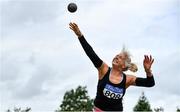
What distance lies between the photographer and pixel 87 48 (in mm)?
15008

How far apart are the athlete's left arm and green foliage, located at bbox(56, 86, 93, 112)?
191 feet

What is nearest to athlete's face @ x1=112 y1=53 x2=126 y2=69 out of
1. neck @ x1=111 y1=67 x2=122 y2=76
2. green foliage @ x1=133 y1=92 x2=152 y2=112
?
neck @ x1=111 y1=67 x2=122 y2=76

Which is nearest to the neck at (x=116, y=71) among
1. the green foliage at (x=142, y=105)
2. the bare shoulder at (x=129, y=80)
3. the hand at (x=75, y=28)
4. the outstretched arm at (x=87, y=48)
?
the bare shoulder at (x=129, y=80)

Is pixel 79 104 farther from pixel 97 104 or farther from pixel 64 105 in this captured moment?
pixel 97 104

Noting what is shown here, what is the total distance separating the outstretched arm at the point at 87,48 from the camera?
15.0 meters

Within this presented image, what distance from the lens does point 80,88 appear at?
79.3 metres

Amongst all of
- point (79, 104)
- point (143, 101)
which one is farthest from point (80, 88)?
point (143, 101)

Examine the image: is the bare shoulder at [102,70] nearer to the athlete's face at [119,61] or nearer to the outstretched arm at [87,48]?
the outstretched arm at [87,48]

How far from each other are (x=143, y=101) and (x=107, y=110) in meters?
53.4

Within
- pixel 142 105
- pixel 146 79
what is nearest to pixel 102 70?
pixel 146 79

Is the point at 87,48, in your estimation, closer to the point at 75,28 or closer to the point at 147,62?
the point at 75,28

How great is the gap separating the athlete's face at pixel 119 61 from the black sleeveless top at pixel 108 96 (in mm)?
383

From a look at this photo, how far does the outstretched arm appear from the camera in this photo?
15000mm

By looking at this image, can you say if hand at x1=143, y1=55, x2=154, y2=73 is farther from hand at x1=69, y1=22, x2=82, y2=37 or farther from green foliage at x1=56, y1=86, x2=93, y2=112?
green foliage at x1=56, y1=86, x2=93, y2=112
